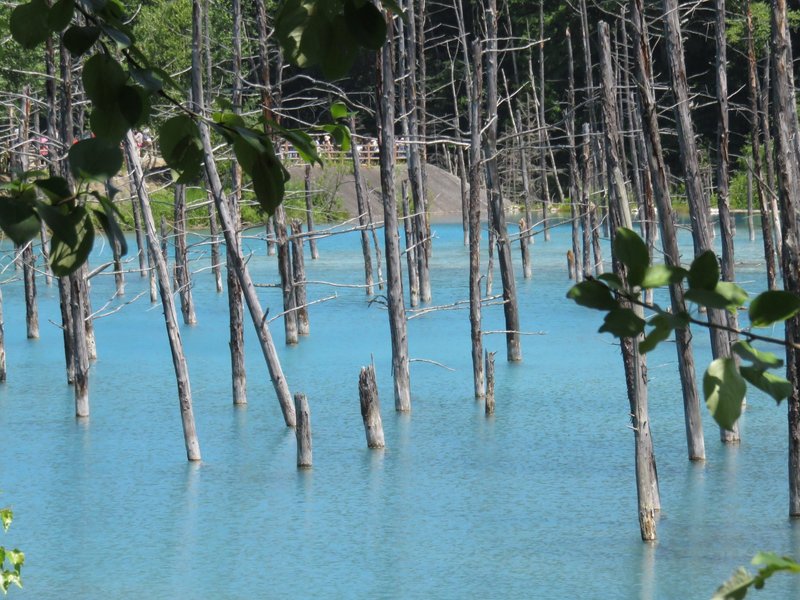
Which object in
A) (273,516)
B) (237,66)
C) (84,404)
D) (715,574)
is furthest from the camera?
(237,66)

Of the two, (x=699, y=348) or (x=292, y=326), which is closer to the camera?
(x=699, y=348)

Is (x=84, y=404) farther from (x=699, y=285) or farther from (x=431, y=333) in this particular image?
(x=699, y=285)

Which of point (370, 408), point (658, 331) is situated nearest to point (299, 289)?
point (370, 408)

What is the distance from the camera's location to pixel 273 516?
1016 centimetres

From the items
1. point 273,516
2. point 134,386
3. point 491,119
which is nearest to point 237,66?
point 491,119

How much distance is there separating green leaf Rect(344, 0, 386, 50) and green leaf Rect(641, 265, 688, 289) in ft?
1.59

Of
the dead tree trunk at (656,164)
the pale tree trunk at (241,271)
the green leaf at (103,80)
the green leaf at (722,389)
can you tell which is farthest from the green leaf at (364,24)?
the pale tree trunk at (241,271)

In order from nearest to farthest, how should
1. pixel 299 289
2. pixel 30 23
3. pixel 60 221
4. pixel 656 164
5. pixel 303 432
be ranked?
pixel 60 221, pixel 30 23, pixel 656 164, pixel 303 432, pixel 299 289

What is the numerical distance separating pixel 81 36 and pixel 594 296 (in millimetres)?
751

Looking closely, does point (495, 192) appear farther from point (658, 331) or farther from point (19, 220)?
point (658, 331)

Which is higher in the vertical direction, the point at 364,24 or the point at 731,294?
the point at 364,24

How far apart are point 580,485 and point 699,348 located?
7.29 meters

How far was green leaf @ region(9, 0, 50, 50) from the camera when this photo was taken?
5.32 feet

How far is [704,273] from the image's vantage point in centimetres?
118
